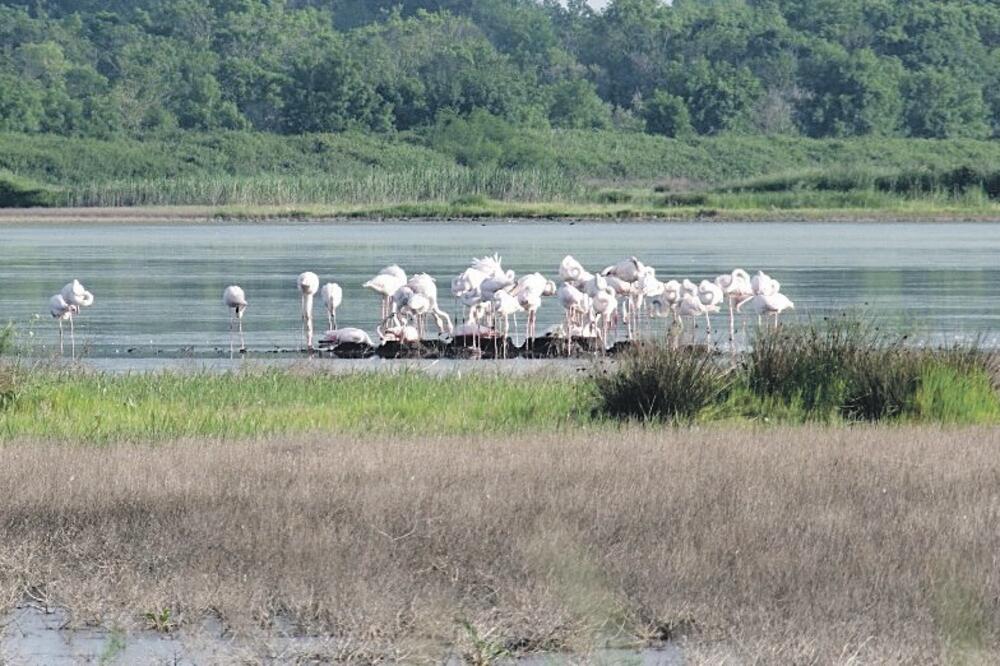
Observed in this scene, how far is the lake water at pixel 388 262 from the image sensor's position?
24.4m

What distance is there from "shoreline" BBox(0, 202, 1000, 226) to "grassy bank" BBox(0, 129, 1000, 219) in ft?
0.48

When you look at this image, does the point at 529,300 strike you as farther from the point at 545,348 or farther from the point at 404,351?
the point at 404,351

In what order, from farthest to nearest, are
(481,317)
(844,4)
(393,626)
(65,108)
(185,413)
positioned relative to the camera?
(844,4) < (65,108) < (481,317) < (185,413) < (393,626)

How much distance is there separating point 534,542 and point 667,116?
10912 centimetres

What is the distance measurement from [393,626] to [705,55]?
125159mm

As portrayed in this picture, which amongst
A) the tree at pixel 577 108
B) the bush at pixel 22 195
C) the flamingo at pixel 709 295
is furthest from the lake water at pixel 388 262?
the tree at pixel 577 108

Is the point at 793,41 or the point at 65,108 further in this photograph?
the point at 793,41

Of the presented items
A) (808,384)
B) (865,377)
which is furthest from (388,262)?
(865,377)

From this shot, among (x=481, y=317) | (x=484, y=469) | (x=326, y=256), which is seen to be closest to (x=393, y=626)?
(x=484, y=469)

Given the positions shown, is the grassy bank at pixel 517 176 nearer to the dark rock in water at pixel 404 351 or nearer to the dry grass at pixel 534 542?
the dark rock in water at pixel 404 351

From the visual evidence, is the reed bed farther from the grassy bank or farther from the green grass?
the green grass

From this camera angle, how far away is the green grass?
43.1 feet

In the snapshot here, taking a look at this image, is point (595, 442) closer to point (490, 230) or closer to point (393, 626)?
point (393, 626)

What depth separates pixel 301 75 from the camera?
114 m
